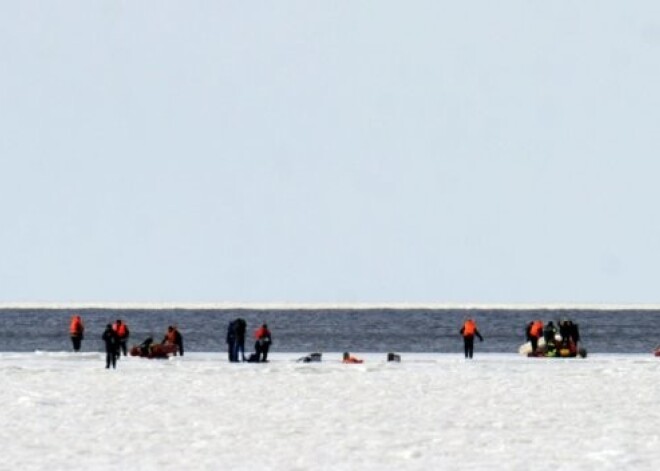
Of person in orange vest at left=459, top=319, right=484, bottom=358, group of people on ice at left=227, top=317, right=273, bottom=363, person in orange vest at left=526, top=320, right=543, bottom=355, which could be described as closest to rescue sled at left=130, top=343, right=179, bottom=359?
group of people on ice at left=227, top=317, right=273, bottom=363

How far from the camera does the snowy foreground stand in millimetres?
22109

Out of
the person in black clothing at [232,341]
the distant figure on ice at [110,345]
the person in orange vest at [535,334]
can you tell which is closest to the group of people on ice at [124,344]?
the distant figure on ice at [110,345]

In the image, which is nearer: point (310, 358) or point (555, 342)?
point (310, 358)

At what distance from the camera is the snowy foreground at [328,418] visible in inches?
870

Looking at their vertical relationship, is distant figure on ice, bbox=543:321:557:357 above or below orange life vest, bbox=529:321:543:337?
below

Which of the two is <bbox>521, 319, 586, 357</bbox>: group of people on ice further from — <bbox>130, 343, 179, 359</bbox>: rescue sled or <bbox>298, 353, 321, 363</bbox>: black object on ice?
<bbox>130, 343, 179, 359</bbox>: rescue sled

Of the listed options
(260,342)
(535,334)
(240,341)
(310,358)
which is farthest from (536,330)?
(240,341)

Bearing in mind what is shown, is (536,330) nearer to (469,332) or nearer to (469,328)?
(469,332)

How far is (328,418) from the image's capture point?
29.4 metres

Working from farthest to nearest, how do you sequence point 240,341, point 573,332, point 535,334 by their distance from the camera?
point 573,332
point 535,334
point 240,341

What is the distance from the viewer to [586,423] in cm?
2819

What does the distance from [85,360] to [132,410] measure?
24685 mm

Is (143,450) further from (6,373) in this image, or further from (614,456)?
(6,373)

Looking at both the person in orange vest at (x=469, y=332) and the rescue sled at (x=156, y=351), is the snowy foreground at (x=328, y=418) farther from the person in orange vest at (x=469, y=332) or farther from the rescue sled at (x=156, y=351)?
the rescue sled at (x=156, y=351)
